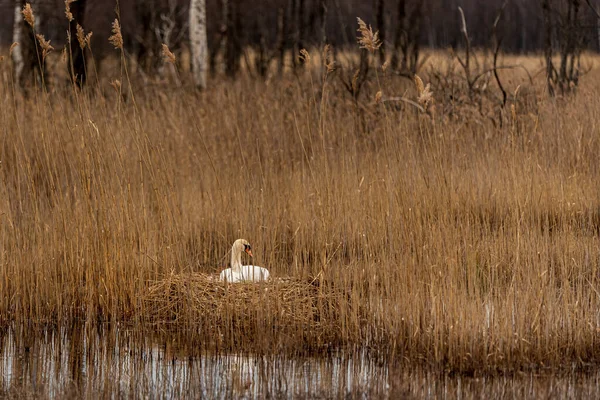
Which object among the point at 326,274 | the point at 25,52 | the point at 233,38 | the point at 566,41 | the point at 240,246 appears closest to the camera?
the point at 326,274

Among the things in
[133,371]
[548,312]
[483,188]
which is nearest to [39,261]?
[133,371]

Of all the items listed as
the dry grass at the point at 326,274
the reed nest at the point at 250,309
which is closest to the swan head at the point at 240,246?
the dry grass at the point at 326,274

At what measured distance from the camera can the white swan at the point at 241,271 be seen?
16.1ft

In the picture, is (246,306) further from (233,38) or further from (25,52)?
(233,38)

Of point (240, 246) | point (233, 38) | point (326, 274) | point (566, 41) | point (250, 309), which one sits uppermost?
point (233, 38)

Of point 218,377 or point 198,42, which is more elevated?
point 198,42

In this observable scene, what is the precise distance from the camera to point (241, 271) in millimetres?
5148

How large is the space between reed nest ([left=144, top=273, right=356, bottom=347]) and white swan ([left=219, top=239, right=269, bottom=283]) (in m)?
0.06

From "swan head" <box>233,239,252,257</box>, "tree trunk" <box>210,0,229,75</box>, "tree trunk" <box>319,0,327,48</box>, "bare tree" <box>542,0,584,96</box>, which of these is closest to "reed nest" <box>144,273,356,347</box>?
"swan head" <box>233,239,252,257</box>

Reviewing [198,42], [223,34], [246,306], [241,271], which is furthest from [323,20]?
[246,306]

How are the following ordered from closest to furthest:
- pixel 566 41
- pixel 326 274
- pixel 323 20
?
pixel 326 274, pixel 566 41, pixel 323 20

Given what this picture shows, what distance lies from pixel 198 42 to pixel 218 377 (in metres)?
11.5

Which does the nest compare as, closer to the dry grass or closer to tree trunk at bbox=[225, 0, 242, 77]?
the dry grass

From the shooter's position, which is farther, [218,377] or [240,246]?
[240,246]
